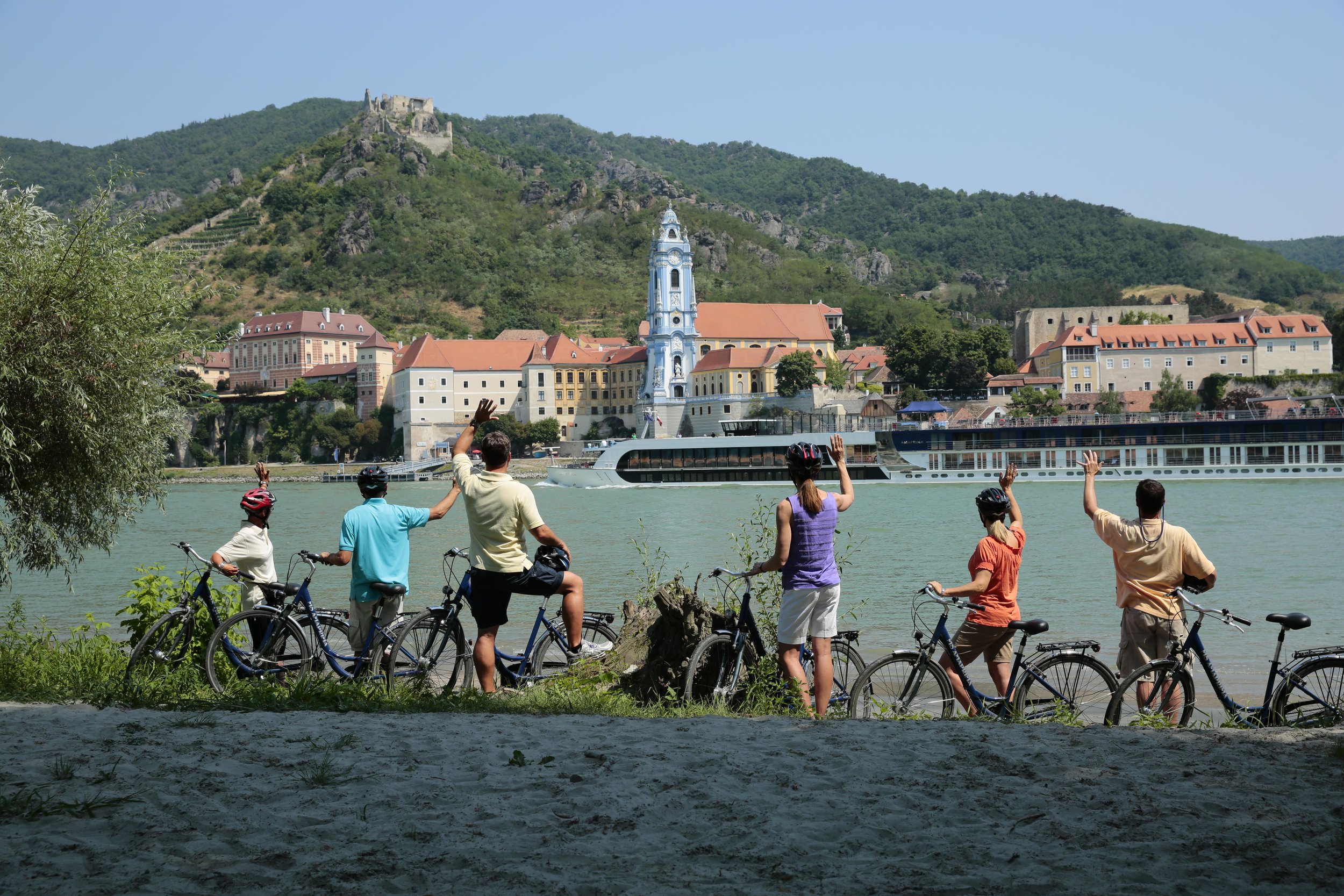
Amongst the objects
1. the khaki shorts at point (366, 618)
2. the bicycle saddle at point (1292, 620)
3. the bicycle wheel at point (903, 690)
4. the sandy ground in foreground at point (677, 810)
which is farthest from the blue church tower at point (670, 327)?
the sandy ground in foreground at point (677, 810)

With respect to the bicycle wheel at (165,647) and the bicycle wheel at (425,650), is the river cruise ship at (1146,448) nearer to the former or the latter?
the bicycle wheel at (425,650)

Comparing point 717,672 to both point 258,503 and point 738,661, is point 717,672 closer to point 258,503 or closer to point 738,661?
point 738,661

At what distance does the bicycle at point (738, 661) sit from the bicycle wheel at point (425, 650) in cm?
126

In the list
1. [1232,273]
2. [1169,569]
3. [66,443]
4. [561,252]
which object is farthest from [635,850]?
[1232,273]

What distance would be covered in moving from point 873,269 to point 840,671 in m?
170

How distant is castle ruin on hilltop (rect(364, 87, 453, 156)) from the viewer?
170 m

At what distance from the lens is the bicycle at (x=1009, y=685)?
5617 mm

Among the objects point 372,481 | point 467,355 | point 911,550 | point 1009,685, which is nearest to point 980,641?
point 1009,685

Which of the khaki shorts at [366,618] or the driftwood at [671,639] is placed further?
the khaki shorts at [366,618]

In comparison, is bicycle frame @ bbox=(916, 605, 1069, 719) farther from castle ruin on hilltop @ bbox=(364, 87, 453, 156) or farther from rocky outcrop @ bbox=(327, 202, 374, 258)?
castle ruin on hilltop @ bbox=(364, 87, 453, 156)

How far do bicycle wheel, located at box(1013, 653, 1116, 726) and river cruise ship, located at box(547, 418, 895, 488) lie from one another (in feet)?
170

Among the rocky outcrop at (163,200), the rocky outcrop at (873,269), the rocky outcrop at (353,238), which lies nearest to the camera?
the rocky outcrop at (353,238)

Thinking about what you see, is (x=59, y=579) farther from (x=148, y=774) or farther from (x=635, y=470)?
(x=635, y=470)

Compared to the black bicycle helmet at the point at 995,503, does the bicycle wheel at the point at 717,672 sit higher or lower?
lower
